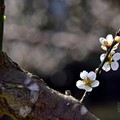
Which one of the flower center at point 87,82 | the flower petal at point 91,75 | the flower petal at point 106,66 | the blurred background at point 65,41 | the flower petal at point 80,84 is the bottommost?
the blurred background at point 65,41

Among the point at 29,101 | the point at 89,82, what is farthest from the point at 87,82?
the point at 29,101

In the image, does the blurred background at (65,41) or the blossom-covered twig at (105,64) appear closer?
the blossom-covered twig at (105,64)

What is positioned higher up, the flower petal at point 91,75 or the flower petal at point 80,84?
the flower petal at point 91,75

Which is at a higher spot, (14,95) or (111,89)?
(14,95)

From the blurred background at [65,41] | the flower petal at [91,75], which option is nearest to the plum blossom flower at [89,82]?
the flower petal at [91,75]

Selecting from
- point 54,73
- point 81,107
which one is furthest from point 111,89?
point 81,107

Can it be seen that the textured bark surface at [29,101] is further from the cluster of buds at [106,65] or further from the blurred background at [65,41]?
the blurred background at [65,41]

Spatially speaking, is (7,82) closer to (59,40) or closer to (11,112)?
(11,112)

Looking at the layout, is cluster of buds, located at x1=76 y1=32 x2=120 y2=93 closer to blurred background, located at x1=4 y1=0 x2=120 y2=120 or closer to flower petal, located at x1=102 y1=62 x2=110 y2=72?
flower petal, located at x1=102 y1=62 x2=110 y2=72

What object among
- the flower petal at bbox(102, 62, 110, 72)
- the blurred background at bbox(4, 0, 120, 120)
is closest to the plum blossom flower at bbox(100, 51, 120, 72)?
the flower petal at bbox(102, 62, 110, 72)
